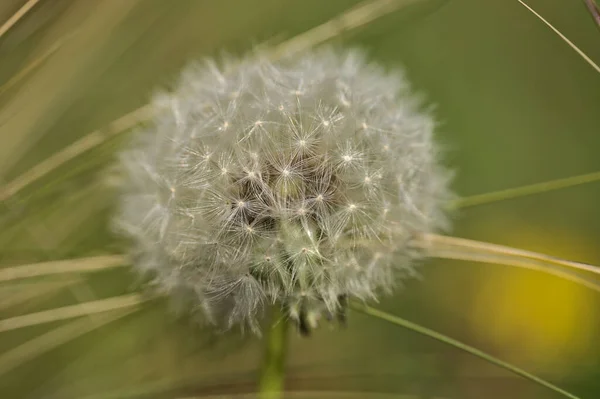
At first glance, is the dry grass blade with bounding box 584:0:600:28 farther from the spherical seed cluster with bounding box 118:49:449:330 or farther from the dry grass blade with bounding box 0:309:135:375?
the dry grass blade with bounding box 0:309:135:375

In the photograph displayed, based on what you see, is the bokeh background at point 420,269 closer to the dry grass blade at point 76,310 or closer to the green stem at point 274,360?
the dry grass blade at point 76,310

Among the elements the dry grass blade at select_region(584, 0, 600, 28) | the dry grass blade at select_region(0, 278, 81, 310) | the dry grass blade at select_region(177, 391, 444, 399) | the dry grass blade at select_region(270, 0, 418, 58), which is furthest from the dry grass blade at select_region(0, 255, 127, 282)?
the dry grass blade at select_region(584, 0, 600, 28)

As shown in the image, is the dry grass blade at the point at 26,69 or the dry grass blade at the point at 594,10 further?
the dry grass blade at the point at 26,69

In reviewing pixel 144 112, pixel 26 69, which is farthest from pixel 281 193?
pixel 26 69

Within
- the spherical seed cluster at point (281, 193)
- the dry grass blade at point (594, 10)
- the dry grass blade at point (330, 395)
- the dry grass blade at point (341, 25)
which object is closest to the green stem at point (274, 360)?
the spherical seed cluster at point (281, 193)

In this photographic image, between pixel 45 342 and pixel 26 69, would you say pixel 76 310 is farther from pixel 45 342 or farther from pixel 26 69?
pixel 26 69

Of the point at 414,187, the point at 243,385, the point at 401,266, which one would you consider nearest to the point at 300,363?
the point at 243,385

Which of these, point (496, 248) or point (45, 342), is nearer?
point (496, 248)
